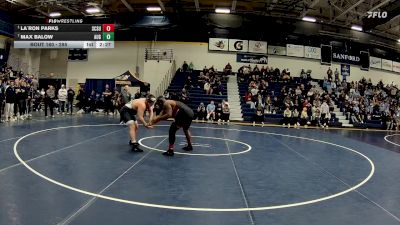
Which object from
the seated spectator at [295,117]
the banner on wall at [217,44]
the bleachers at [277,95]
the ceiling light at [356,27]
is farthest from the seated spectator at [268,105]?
the ceiling light at [356,27]

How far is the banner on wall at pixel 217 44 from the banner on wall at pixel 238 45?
0.38m

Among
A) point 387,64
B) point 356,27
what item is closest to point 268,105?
point 356,27

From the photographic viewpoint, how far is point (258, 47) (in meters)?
24.5

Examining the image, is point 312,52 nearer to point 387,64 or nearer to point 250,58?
point 250,58

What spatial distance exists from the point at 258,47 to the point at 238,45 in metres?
1.57

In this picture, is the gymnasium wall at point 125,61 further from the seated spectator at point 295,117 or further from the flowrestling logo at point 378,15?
the flowrestling logo at point 378,15

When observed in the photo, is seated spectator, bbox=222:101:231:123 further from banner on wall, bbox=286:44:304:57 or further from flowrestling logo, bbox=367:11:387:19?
banner on wall, bbox=286:44:304:57

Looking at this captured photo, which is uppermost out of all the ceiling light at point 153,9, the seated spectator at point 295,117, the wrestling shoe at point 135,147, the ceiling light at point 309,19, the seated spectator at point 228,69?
the ceiling light at point 153,9

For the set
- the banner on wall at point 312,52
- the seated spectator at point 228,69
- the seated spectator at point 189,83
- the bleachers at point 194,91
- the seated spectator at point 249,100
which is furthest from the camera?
the banner on wall at point 312,52

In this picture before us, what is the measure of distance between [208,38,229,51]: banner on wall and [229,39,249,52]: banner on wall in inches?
15.0

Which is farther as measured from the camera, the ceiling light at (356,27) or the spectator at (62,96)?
the ceiling light at (356,27)

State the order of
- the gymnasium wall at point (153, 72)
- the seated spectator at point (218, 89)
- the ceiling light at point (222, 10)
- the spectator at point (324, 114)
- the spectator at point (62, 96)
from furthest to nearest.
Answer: the ceiling light at point (222, 10) < the gymnasium wall at point (153, 72) < the seated spectator at point (218, 89) < the spectator at point (324, 114) < the spectator at point (62, 96)

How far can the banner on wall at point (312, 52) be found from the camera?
82.9 feet

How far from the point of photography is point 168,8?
24.0 meters
